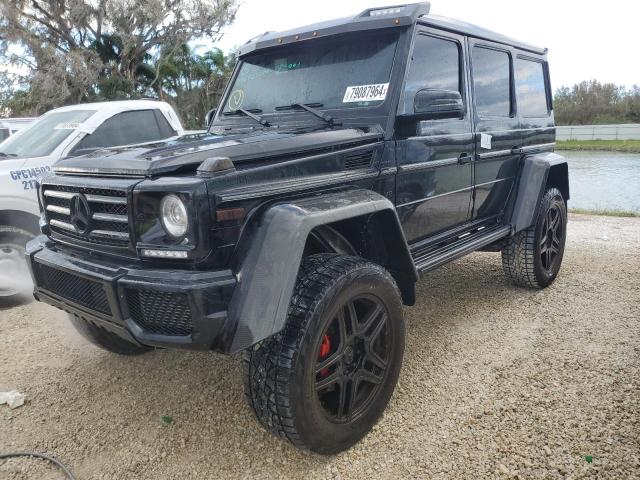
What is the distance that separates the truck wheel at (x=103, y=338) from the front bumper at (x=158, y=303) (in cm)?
90

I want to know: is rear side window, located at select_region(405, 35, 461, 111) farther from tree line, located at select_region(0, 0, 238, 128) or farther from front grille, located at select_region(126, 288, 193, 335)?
tree line, located at select_region(0, 0, 238, 128)

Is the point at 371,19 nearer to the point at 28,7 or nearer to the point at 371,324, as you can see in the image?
the point at 371,324

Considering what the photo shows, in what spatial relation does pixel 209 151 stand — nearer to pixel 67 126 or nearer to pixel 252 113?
pixel 252 113

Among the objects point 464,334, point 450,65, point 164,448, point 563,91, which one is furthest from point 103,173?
point 563,91

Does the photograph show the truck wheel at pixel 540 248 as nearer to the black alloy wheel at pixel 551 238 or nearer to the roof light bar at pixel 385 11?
the black alloy wheel at pixel 551 238

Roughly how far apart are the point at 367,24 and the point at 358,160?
35.5 inches

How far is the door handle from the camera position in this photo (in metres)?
3.61

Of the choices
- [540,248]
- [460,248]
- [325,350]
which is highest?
[460,248]

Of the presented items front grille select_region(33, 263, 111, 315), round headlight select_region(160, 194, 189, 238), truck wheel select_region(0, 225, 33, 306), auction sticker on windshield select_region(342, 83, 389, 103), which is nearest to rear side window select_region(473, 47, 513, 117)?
auction sticker on windshield select_region(342, 83, 389, 103)

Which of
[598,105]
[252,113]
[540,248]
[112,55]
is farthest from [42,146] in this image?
[598,105]

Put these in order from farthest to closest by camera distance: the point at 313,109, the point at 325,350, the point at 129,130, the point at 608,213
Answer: the point at 608,213 → the point at 129,130 → the point at 313,109 → the point at 325,350

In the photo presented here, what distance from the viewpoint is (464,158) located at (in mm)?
3658

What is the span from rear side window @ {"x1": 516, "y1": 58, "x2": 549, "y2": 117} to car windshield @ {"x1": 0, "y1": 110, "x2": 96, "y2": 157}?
461cm

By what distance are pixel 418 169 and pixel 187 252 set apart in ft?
5.59
